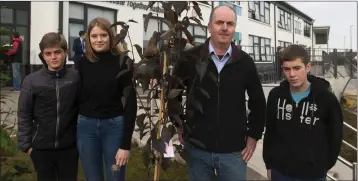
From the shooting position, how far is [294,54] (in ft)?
7.50

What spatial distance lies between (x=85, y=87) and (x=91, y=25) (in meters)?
0.42

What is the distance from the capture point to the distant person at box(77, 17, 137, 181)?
2.30 meters

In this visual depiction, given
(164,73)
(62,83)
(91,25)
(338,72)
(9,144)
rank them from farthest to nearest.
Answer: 1. (338,72)
2. (9,144)
3. (62,83)
4. (91,25)
5. (164,73)

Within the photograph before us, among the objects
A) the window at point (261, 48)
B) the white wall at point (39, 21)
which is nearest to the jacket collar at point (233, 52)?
the window at point (261, 48)

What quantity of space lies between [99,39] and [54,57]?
404 millimetres

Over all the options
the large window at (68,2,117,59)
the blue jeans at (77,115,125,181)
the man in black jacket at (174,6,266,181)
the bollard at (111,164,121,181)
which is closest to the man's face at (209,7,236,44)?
the man in black jacket at (174,6,266,181)

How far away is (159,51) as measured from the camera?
219 centimetres

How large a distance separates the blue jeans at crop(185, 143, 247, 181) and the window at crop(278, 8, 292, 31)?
18.7ft

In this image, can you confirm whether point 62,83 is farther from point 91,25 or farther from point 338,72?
point 338,72

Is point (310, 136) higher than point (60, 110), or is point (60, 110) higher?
point (60, 110)

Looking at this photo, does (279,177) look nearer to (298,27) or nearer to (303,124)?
(303,124)

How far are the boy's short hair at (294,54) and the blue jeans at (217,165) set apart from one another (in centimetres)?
72

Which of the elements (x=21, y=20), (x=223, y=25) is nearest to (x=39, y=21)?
(x=21, y=20)

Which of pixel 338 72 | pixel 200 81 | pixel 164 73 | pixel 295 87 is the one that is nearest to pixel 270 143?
pixel 295 87
